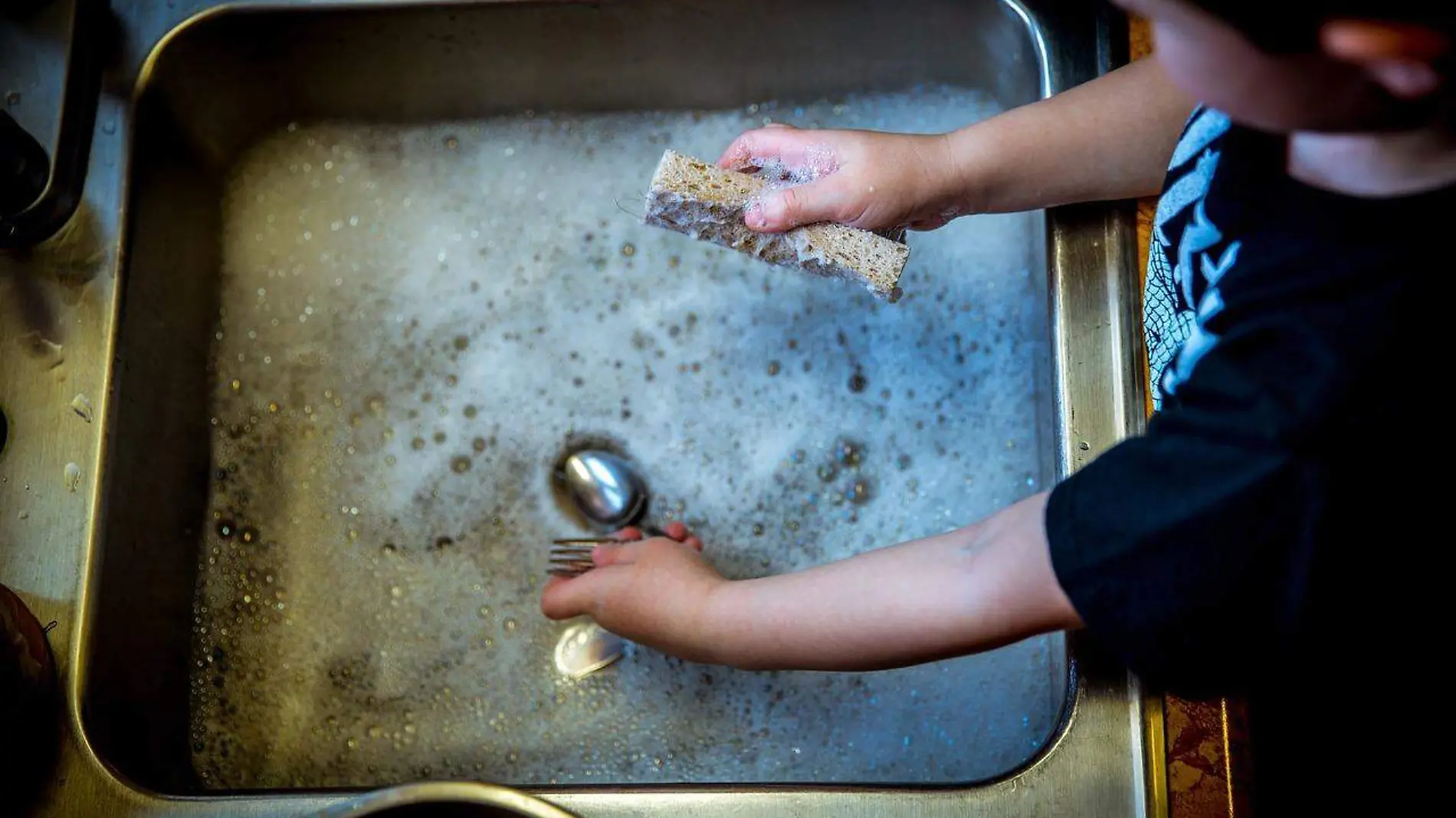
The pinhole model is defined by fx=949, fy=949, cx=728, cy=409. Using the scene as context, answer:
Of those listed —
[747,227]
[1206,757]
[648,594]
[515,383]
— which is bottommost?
[1206,757]

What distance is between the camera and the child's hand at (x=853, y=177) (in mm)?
624

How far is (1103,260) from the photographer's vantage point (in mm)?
679

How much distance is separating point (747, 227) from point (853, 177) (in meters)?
0.08

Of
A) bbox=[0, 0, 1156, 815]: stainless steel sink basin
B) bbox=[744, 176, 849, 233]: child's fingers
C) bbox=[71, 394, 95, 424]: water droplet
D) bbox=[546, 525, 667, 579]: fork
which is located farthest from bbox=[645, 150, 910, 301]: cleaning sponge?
bbox=[71, 394, 95, 424]: water droplet

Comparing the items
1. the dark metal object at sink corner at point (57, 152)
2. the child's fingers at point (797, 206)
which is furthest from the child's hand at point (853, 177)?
the dark metal object at sink corner at point (57, 152)

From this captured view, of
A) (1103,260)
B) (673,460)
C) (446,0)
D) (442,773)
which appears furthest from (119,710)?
(1103,260)

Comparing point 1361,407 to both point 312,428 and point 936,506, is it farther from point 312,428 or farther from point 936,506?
point 312,428

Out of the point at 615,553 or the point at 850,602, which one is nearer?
the point at 850,602

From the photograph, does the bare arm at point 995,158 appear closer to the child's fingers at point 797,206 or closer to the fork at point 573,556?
the child's fingers at point 797,206

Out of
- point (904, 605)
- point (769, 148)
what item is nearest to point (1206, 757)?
point (904, 605)

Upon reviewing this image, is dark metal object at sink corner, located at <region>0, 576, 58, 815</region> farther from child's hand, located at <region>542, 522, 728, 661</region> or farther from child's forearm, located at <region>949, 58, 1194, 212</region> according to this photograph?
child's forearm, located at <region>949, 58, 1194, 212</region>

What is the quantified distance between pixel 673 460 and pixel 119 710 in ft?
1.42

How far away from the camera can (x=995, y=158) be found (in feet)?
2.14

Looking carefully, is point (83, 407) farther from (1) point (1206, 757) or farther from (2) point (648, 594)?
(1) point (1206, 757)
